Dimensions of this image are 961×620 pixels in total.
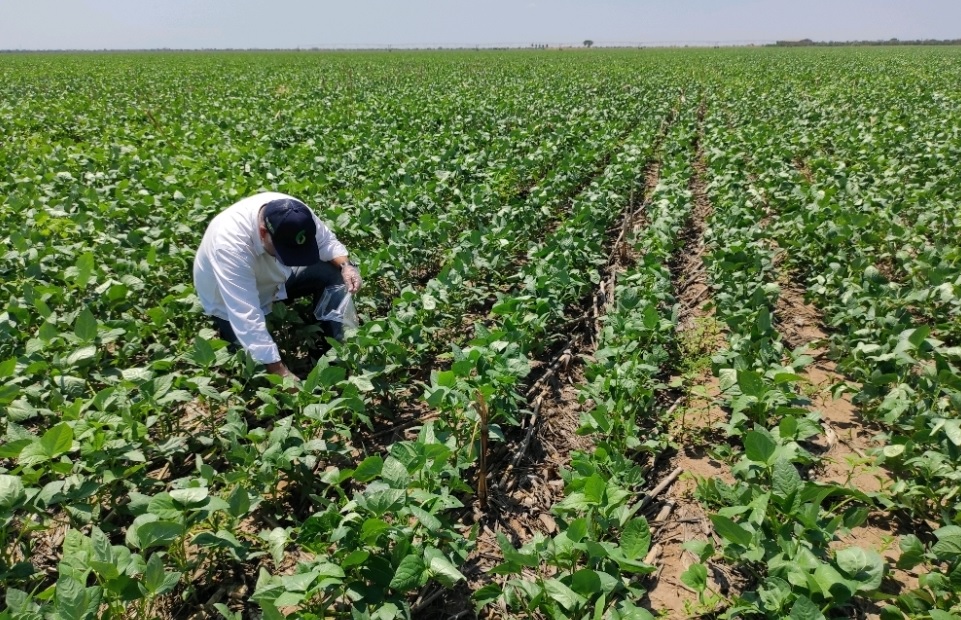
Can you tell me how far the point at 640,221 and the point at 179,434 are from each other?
509 cm

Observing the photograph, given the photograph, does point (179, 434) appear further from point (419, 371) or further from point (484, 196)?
point (484, 196)

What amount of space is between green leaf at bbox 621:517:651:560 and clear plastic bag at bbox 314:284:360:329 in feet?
7.39

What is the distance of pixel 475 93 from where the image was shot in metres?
16.5

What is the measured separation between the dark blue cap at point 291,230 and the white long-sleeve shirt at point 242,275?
7.6 inches

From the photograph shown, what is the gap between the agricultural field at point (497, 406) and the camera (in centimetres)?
201

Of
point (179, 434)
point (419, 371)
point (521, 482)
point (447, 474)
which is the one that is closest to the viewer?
point (447, 474)

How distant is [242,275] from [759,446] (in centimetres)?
274

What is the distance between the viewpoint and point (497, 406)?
2842 millimetres

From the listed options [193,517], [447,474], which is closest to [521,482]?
[447,474]

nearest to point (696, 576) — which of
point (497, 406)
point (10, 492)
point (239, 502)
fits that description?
point (497, 406)

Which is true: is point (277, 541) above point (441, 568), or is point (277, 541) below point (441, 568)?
below

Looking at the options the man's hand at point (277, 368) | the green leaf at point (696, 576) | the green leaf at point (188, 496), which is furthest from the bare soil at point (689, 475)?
the man's hand at point (277, 368)

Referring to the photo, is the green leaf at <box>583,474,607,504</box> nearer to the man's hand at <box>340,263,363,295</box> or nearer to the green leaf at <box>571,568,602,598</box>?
the green leaf at <box>571,568,602,598</box>

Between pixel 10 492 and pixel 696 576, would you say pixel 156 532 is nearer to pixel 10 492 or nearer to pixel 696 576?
pixel 10 492
